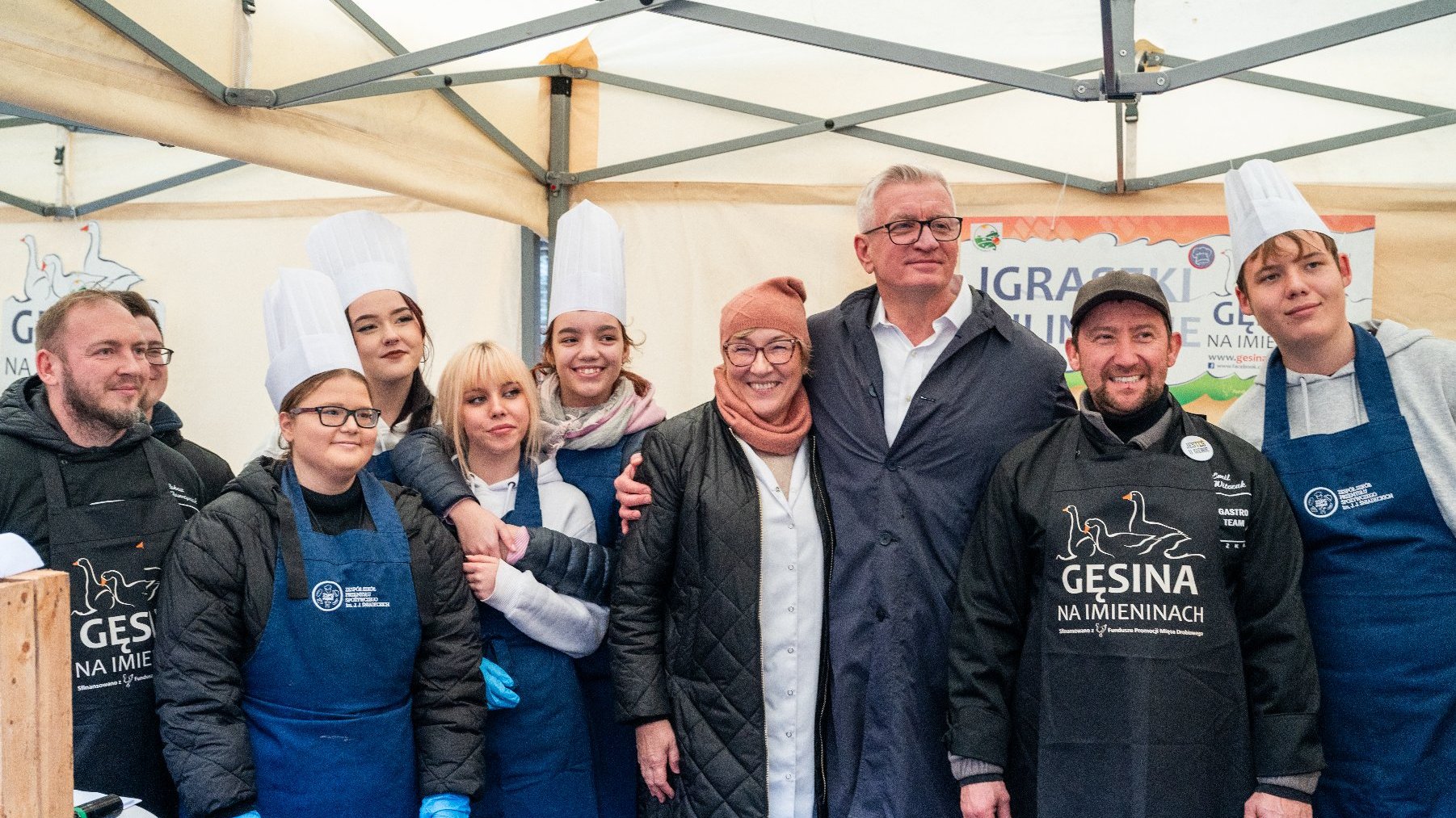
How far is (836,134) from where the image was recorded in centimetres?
409

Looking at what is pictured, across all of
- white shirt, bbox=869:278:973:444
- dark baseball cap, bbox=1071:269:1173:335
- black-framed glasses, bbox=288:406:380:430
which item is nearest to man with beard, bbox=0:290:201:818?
black-framed glasses, bbox=288:406:380:430

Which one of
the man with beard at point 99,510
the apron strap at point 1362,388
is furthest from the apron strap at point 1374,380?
the man with beard at point 99,510

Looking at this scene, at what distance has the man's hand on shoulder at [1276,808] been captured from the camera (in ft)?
6.32

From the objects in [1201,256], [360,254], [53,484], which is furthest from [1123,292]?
[53,484]

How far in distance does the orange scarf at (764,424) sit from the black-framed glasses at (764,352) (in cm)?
9

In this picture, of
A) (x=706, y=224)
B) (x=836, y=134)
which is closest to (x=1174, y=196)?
(x=836, y=134)

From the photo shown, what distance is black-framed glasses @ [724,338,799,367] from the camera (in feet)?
7.66

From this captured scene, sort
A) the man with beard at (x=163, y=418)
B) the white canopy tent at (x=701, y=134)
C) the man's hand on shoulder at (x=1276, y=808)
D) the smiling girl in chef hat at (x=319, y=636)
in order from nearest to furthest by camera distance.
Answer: the man's hand on shoulder at (x=1276, y=808) < the smiling girl in chef hat at (x=319, y=636) < the man with beard at (x=163, y=418) < the white canopy tent at (x=701, y=134)

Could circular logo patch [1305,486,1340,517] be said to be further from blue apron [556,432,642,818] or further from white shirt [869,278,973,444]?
blue apron [556,432,642,818]

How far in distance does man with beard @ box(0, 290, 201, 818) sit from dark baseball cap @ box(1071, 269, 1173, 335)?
2000 millimetres

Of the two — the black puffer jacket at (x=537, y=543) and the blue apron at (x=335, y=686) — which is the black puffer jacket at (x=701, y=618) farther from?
the blue apron at (x=335, y=686)

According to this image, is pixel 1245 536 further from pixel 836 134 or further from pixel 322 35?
pixel 322 35

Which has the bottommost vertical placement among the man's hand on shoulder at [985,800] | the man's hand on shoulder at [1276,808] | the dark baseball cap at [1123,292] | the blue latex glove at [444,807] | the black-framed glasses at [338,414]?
the blue latex glove at [444,807]

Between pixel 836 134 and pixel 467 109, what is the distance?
4.51ft
